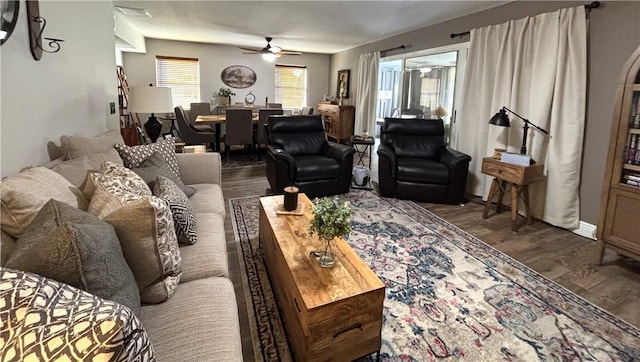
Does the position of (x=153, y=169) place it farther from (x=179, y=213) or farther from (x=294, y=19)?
(x=294, y=19)

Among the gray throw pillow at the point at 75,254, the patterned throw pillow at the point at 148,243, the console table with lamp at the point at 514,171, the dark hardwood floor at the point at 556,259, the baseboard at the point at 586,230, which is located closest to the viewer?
the gray throw pillow at the point at 75,254

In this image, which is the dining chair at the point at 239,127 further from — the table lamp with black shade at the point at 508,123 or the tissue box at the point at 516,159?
the tissue box at the point at 516,159

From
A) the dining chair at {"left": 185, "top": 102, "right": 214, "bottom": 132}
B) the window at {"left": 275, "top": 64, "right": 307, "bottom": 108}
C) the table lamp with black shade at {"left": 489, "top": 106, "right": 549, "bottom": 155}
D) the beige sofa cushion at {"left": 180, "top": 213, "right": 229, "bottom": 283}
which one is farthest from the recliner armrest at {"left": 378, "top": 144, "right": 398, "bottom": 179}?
the window at {"left": 275, "top": 64, "right": 307, "bottom": 108}

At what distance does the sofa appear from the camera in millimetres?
619

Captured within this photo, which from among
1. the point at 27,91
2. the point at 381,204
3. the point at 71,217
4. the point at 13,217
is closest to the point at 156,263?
the point at 71,217

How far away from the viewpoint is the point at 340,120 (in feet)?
25.1

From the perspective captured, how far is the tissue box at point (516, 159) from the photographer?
3.15 metres

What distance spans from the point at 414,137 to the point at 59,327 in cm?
418

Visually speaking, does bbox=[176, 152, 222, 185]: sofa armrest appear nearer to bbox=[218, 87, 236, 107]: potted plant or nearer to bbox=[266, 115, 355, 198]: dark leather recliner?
bbox=[266, 115, 355, 198]: dark leather recliner

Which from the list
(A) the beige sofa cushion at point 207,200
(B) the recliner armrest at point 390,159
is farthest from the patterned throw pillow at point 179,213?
(B) the recliner armrest at point 390,159

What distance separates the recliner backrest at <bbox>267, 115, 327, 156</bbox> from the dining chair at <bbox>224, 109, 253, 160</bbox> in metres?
1.56

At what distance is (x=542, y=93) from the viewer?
10.8ft

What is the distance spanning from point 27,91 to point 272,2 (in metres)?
3.10

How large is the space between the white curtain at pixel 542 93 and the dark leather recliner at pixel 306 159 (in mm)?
1685
